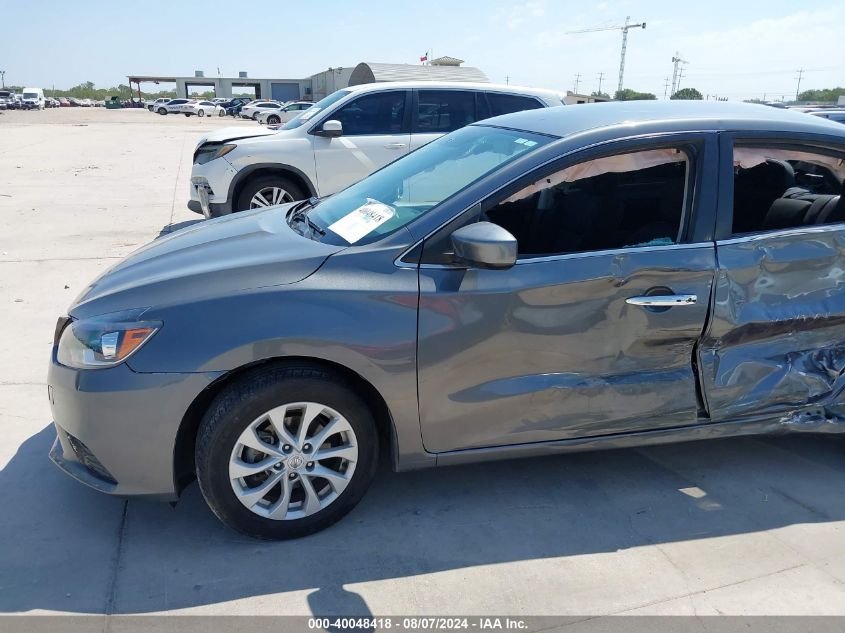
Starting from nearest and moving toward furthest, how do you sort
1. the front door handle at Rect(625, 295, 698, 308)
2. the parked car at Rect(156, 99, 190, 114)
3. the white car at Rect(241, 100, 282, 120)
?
the front door handle at Rect(625, 295, 698, 308) < the white car at Rect(241, 100, 282, 120) < the parked car at Rect(156, 99, 190, 114)

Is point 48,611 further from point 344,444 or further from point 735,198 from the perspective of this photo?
point 735,198

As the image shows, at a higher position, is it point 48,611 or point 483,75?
point 483,75

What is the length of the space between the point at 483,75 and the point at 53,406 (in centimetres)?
999

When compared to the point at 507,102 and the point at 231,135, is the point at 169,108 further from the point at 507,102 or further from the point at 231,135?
the point at 507,102

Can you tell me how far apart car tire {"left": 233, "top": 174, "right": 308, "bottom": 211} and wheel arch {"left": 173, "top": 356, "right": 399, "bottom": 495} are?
5.51 metres

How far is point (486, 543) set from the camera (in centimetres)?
281

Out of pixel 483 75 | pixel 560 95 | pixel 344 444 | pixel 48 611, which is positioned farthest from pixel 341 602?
pixel 483 75

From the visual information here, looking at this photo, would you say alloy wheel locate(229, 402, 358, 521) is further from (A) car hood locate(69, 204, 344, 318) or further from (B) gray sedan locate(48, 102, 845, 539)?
(A) car hood locate(69, 204, 344, 318)

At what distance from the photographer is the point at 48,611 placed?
2395mm

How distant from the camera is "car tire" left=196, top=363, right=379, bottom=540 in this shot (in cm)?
257

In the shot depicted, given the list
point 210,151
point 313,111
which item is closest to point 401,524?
point 210,151

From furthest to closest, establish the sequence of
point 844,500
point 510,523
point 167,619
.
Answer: point 844,500 < point 510,523 < point 167,619

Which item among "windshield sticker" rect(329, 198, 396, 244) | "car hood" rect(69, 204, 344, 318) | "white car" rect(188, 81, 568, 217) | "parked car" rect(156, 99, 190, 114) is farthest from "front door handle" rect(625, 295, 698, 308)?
"parked car" rect(156, 99, 190, 114)

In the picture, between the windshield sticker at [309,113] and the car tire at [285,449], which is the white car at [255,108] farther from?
the car tire at [285,449]
